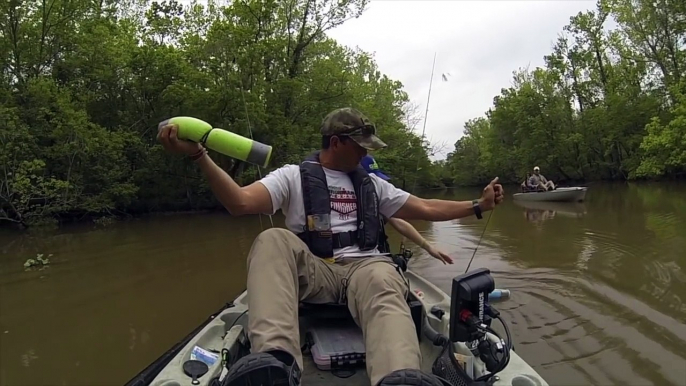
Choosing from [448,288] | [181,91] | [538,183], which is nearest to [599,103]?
[538,183]

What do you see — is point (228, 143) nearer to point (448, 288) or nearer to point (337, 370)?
point (337, 370)

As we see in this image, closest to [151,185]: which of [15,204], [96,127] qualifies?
[96,127]

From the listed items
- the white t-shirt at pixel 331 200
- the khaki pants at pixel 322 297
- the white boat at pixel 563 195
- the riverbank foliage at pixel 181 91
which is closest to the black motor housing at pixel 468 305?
the khaki pants at pixel 322 297

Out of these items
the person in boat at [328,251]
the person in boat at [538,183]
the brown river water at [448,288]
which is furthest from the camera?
the person in boat at [538,183]

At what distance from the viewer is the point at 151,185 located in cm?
2186

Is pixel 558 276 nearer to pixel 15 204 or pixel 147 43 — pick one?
pixel 15 204

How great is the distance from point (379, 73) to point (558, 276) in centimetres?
3588

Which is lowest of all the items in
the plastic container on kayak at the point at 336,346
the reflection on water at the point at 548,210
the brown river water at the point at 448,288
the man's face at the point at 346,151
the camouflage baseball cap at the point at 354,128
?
the brown river water at the point at 448,288

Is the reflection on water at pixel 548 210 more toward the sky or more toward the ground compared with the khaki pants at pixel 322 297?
more toward the ground

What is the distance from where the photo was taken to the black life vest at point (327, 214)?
2893 mm

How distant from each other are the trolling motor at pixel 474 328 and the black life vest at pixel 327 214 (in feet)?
2.59

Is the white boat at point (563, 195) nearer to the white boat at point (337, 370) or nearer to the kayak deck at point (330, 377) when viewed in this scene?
the white boat at point (337, 370)

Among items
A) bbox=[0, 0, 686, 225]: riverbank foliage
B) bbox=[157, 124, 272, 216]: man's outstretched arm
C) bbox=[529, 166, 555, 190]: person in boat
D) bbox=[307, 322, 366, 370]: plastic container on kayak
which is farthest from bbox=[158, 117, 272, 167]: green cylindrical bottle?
bbox=[529, 166, 555, 190]: person in boat

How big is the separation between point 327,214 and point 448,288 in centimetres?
418
